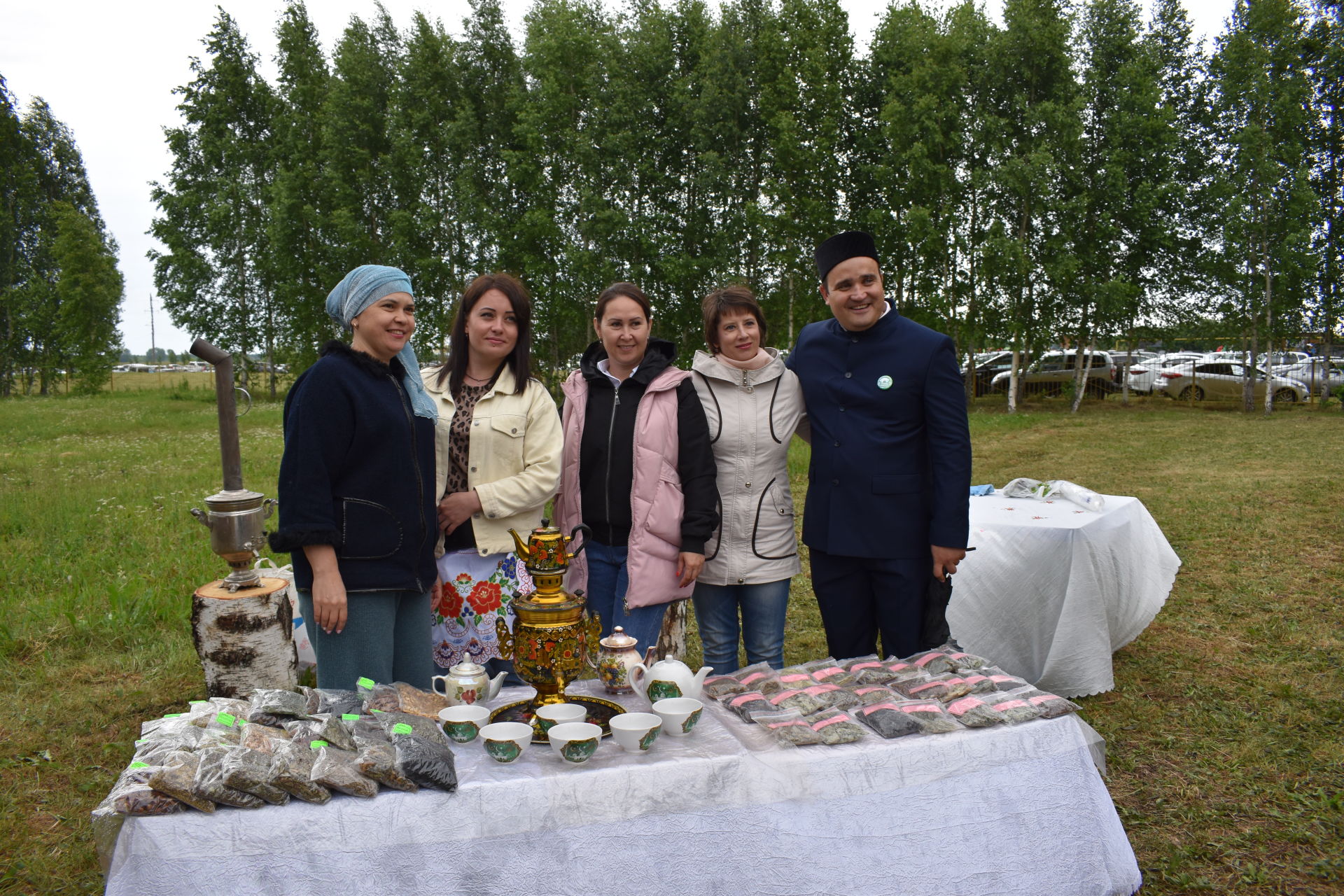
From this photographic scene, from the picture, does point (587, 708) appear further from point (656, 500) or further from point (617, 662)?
point (656, 500)

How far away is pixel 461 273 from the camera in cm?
2228

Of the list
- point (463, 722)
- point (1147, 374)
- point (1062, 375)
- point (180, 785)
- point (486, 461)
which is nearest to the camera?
point (180, 785)

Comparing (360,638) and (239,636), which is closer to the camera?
(360,638)

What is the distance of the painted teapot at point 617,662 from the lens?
2320 mm

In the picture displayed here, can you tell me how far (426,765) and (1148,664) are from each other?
4.09 meters

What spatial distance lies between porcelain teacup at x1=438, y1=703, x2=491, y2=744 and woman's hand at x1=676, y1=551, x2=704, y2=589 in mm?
922

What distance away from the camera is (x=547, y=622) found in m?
2.17

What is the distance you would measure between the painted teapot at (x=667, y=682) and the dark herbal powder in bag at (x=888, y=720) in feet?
1.43

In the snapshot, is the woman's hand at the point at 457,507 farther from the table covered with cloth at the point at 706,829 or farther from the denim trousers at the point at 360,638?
the table covered with cloth at the point at 706,829

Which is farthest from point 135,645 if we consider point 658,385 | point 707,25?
point 707,25

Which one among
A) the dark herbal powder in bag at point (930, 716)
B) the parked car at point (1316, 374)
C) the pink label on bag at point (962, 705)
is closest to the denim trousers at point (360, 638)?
the dark herbal powder in bag at point (930, 716)

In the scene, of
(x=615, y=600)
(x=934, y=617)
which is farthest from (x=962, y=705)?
(x=615, y=600)

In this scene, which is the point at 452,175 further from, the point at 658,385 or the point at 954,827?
the point at 954,827

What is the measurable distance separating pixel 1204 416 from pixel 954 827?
19.0m
